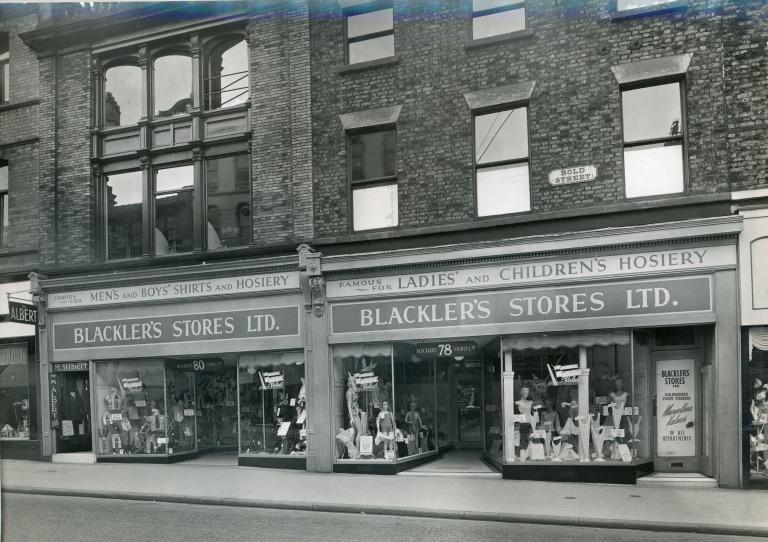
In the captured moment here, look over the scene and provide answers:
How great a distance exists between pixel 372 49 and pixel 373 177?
263 centimetres

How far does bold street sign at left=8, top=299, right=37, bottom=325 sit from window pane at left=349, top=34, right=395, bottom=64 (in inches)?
365

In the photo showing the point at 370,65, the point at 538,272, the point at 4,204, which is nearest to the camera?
the point at 538,272

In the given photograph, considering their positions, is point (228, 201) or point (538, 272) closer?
point (538, 272)

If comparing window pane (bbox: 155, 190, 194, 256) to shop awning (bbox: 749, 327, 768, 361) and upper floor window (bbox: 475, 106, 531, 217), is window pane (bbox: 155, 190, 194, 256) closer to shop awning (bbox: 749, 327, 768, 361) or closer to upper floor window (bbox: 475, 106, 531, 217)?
upper floor window (bbox: 475, 106, 531, 217)

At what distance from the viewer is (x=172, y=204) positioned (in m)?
16.0

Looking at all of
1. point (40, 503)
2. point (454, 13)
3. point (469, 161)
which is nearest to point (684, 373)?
point (469, 161)

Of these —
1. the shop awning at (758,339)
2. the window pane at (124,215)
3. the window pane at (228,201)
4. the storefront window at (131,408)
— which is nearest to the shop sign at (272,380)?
the storefront window at (131,408)

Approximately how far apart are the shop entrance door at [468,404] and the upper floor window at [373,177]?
3.98m

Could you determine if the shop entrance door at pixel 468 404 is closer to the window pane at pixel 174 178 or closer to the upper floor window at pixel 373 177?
the upper floor window at pixel 373 177

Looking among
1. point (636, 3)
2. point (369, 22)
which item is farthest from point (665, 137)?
point (369, 22)

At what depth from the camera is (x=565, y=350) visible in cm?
1272

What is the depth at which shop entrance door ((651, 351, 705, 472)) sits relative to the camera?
12.6 metres

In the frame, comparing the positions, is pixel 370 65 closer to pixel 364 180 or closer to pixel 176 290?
pixel 364 180

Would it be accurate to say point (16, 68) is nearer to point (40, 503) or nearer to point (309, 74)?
point (309, 74)
